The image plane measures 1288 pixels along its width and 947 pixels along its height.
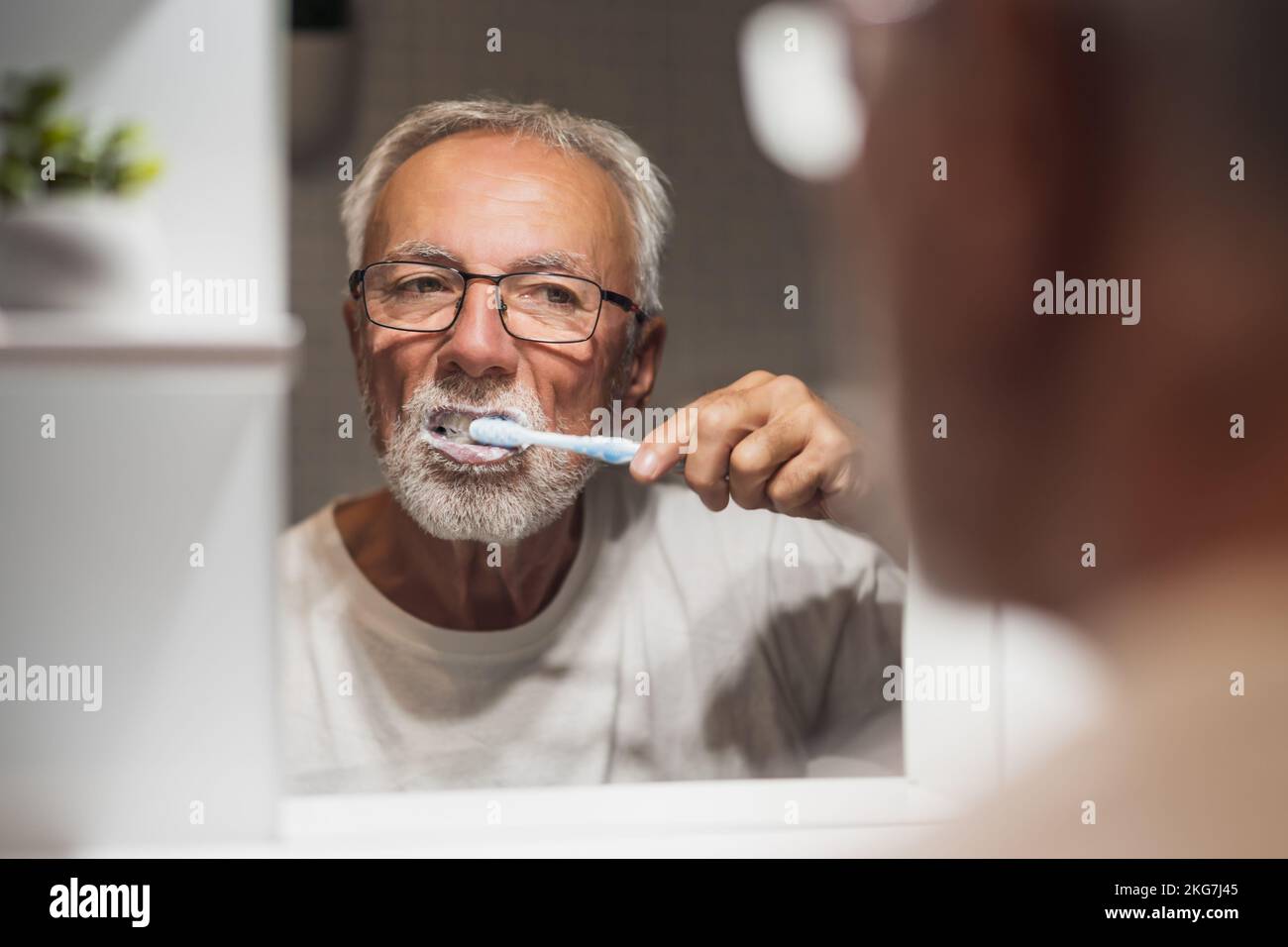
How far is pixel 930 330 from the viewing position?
42 centimetres

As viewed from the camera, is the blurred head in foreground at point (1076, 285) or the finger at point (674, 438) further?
the finger at point (674, 438)

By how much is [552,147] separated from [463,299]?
0.17 m

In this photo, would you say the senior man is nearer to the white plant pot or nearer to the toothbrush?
the toothbrush

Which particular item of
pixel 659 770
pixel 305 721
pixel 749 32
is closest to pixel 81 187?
pixel 305 721

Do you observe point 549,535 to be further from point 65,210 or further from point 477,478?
point 65,210

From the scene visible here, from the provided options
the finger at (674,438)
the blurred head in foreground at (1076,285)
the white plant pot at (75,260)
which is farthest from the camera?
the finger at (674,438)

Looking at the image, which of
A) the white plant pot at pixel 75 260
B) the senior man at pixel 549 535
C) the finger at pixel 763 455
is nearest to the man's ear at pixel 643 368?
the senior man at pixel 549 535

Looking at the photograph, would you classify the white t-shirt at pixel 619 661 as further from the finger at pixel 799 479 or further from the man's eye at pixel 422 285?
the man's eye at pixel 422 285

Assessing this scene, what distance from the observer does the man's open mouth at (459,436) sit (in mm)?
1111

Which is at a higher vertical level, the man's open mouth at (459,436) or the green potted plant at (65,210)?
the green potted plant at (65,210)

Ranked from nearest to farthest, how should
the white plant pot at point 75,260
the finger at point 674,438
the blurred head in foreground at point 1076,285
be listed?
the blurred head in foreground at point 1076,285 → the white plant pot at point 75,260 → the finger at point 674,438

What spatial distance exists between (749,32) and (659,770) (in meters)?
0.73

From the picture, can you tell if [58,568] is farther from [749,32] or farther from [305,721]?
[749,32]

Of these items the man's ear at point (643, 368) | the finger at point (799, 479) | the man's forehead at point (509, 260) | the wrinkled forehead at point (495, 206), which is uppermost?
the wrinkled forehead at point (495, 206)
